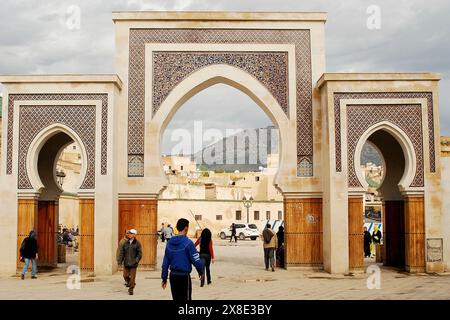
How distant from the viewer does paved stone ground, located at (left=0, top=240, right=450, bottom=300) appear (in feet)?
35.0

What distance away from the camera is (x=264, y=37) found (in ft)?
50.3

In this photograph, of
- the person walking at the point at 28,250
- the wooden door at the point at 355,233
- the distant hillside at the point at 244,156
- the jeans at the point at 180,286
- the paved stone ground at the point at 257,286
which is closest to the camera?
the jeans at the point at 180,286

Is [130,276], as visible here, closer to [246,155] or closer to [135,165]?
[135,165]

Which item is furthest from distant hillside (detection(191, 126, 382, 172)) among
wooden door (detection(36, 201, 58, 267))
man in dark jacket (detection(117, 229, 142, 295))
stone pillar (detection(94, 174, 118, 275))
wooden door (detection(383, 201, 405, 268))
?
man in dark jacket (detection(117, 229, 142, 295))

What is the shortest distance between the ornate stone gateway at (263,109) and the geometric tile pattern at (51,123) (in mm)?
24

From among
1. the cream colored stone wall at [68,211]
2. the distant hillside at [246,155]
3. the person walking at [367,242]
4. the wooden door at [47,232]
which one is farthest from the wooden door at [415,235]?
the distant hillside at [246,155]

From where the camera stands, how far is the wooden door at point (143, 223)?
1465 centimetres

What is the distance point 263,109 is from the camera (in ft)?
51.3

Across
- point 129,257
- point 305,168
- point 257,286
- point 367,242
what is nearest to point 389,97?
point 305,168

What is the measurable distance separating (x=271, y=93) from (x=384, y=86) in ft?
8.95

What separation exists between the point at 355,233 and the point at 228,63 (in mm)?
5105

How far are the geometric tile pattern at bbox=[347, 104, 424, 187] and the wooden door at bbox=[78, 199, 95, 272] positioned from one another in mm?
5954

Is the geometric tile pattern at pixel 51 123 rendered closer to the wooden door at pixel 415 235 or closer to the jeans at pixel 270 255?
the jeans at pixel 270 255
